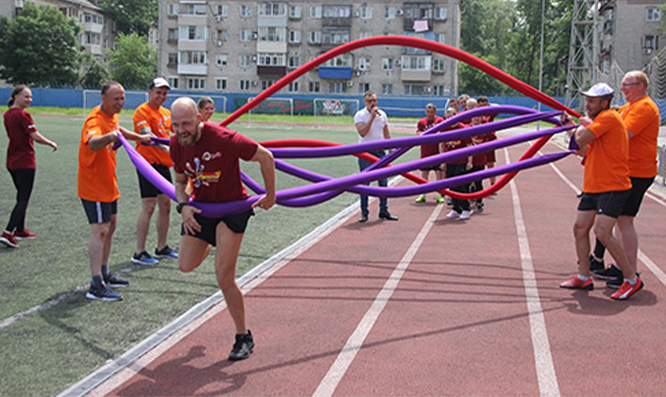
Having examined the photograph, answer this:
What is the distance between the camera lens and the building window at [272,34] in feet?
241

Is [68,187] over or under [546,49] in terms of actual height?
under

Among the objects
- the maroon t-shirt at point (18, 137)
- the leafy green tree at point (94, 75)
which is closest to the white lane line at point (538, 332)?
the maroon t-shirt at point (18, 137)

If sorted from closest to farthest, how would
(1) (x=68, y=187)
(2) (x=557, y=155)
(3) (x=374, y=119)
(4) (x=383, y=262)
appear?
(2) (x=557, y=155)
(4) (x=383, y=262)
(3) (x=374, y=119)
(1) (x=68, y=187)

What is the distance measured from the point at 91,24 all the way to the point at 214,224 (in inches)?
3971

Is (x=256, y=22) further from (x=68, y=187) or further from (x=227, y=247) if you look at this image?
(x=227, y=247)

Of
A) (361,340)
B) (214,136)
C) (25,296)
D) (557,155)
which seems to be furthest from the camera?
(557,155)

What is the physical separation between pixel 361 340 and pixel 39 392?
2546 mm

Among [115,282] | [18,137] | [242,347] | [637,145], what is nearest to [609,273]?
[637,145]

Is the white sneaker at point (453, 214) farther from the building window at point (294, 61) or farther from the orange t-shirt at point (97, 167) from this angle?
the building window at point (294, 61)

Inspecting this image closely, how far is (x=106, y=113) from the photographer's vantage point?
6.55 meters

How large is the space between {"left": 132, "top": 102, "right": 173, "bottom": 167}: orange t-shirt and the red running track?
2.02 m

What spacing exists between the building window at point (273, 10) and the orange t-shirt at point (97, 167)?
230 feet

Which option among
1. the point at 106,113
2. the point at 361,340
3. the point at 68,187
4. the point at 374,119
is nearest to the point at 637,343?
the point at 361,340

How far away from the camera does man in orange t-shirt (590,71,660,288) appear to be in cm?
691
